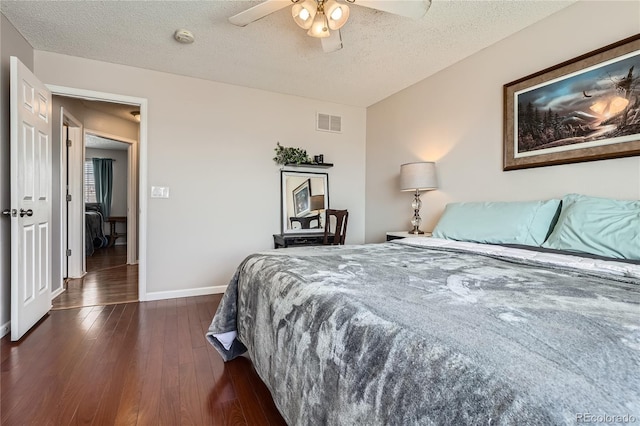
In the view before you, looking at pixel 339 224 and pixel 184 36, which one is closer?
pixel 184 36

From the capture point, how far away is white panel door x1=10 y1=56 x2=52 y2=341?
2131mm

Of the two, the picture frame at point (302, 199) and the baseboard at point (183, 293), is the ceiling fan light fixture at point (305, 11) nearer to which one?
the picture frame at point (302, 199)

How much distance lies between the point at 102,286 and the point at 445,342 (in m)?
4.16

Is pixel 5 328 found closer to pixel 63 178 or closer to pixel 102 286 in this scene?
pixel 102 286

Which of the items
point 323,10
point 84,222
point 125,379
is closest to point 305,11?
point 323,10

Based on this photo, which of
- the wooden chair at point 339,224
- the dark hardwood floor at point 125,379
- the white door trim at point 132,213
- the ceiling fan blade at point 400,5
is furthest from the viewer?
the white door trim at point 132,213

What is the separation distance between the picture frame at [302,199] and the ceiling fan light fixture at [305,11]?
2.16 meters

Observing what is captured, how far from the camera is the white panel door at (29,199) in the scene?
213cm

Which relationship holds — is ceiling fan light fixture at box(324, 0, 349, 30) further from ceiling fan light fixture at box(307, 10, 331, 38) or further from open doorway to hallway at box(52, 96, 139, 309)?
open doorway to hallway at box(52, 96, 139, 309)

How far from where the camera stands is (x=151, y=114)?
3.20m

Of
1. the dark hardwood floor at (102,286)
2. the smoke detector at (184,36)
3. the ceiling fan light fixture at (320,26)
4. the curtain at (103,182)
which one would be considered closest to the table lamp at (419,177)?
the ceiling fan light fixture at (320,26)

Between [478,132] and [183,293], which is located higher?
[478,132]

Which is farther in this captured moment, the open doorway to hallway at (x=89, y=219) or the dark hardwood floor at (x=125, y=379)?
the open doorway to hallway at (x=89, y=219)

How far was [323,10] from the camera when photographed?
1.95 metres
